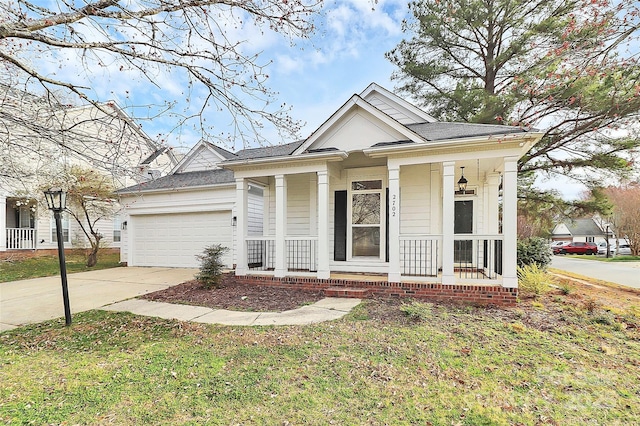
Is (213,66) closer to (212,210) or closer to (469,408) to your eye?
(469,408)

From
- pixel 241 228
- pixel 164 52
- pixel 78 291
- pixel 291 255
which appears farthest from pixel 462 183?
pixel 78 291

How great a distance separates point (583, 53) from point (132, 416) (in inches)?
295

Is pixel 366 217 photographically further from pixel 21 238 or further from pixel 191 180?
pixel 21 238

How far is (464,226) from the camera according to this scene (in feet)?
29.6

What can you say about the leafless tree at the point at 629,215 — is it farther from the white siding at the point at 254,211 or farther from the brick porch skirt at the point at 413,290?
the white siding at the point at 254,211

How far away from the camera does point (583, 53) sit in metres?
4.94

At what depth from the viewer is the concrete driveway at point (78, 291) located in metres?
6.31

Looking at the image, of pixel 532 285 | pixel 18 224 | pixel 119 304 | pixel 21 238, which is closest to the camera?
pixel 119 304

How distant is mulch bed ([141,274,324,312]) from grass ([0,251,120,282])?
20.1 feet

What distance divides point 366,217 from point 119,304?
6237 millimetres

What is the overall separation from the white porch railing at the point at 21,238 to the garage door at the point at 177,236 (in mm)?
6216

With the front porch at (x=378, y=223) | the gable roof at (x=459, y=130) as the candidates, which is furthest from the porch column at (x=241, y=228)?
the gable roof at (x=459, y=130)

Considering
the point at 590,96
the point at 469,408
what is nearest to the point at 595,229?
the point at 590,96

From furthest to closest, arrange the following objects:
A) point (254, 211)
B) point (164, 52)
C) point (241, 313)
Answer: point (254, 211) → point (241, 313) → point (164, 52)
